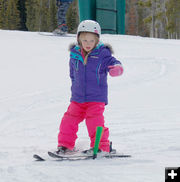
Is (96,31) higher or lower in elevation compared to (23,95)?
higher

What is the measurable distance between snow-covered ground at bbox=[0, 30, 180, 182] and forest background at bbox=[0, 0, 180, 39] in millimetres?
32001

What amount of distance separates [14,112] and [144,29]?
53984mm

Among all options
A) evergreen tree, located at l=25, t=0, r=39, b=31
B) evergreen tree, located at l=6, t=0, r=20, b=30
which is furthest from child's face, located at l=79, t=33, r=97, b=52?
evergreen tree, located at l=25, t=0, r=39, b=31

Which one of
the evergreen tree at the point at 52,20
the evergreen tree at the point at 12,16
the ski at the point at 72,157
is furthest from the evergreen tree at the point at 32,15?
the ski at the point at 72,157

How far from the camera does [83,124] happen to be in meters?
4.29

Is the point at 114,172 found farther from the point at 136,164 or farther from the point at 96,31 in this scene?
the point at 96,31

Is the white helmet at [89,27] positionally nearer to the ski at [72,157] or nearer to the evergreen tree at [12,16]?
the ski at [72,157]

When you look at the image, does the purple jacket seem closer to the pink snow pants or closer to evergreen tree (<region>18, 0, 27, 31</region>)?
the pink snow pants

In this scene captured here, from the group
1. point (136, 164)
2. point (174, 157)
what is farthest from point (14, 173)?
point (174, 157)

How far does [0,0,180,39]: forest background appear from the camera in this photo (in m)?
41.7

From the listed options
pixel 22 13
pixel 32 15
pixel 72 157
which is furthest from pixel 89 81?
pixel 32 15

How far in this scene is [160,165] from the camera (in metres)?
2.72

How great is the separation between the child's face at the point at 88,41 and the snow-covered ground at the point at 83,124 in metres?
0.94

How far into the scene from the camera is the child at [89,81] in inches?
119
